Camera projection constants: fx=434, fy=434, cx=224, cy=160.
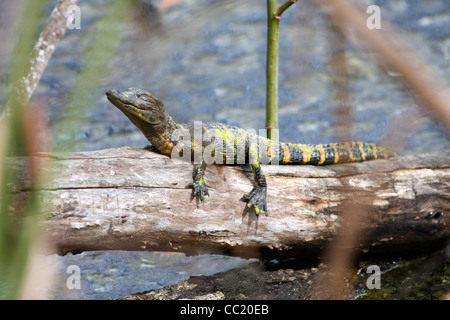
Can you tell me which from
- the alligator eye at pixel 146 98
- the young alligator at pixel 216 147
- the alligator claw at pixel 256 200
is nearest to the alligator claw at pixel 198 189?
the young alligator at pixel 216 147

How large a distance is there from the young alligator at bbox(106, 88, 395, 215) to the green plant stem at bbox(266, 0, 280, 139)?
0.29 metres

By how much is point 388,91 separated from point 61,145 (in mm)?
5937

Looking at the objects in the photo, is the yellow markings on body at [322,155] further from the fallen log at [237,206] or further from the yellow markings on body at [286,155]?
the yellow markings on body at [286,155]

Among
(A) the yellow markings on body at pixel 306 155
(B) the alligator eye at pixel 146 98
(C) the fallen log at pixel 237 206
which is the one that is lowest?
(C) the fallen log at pixel 237 206

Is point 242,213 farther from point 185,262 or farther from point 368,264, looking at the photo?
point 368,264

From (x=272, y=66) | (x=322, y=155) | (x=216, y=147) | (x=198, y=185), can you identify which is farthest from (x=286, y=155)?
(x=198, y=185)

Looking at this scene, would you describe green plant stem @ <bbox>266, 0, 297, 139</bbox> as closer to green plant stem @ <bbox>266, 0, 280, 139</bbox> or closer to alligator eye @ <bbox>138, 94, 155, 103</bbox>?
green plant stem @ <bbox>266, 0, 280, 139</bbox>

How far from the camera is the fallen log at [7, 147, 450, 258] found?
3.36m

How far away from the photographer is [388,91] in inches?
237

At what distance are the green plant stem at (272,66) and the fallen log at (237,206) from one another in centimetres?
55

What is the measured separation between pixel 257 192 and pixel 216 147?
0.67 metres

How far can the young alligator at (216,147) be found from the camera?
12.7ft

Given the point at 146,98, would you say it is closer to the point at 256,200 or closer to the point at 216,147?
the point at 216,147

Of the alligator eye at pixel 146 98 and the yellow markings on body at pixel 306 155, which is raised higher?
the alligator eye at pixel 146 98
